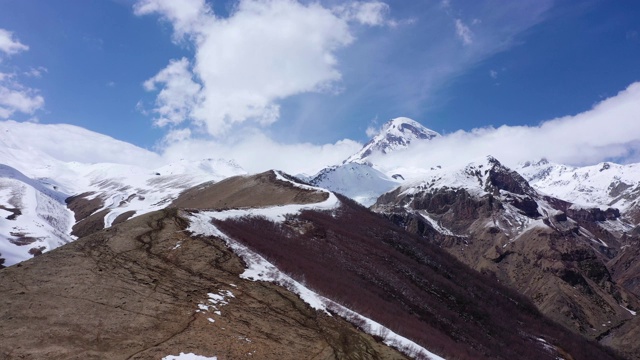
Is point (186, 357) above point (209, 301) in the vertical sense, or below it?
below

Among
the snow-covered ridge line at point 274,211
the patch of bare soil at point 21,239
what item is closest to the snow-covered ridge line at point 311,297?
the snow-covered ridge line at point 274,211

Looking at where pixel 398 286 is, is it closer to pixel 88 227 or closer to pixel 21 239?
pixel 21 239

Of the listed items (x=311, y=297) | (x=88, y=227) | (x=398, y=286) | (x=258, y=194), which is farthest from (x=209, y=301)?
(x=88, y=227)

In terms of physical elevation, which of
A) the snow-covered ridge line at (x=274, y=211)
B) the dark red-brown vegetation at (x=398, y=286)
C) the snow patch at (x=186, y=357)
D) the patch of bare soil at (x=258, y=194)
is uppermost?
the patch of bare soil at (x=258, y=194)

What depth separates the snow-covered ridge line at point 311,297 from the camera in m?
26.1

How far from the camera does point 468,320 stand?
57.7 meters

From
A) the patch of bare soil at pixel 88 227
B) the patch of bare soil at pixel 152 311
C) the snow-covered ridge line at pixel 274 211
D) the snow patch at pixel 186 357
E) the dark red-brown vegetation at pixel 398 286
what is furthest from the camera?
Answer: the patch of bare soil at pixel 88 227

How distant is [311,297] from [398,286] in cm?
2667

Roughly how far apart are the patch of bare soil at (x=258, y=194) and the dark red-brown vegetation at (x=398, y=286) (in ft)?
34.5

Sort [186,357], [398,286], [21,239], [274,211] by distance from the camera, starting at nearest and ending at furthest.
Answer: [186,357] → [398,286] → [274,211] → [21,239]

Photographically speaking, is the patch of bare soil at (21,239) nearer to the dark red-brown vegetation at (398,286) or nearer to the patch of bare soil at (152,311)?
the dark red-brown vegetation at (398,286)

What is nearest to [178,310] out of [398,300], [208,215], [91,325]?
[91,325]

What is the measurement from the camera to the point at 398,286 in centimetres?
5216

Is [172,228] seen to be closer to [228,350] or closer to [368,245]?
[228,350]
